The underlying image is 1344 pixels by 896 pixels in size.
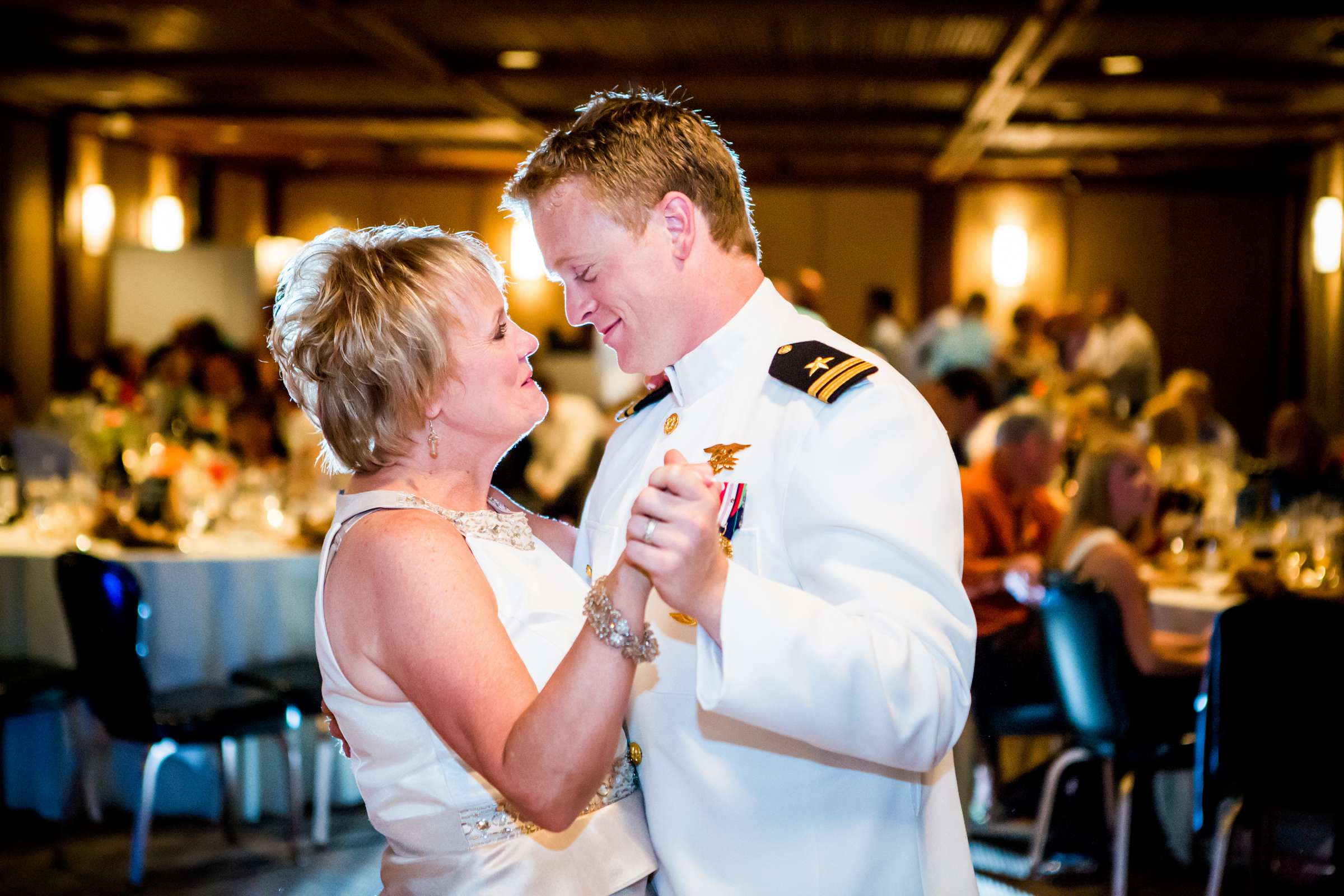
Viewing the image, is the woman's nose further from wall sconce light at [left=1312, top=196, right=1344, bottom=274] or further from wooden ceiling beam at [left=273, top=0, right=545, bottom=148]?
wall sconce light at [left=1312, top=196, right=1344, bottom=274]

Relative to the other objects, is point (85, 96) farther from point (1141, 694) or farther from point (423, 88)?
point (1141, 694)

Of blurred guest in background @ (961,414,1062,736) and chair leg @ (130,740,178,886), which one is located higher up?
blurred guest in background @ (961,414,1062,736)

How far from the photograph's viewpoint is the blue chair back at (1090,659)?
3.65 m

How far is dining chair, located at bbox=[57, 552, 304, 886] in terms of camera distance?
372 centimetres

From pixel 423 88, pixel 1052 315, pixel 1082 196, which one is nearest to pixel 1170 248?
pixel 1082 196

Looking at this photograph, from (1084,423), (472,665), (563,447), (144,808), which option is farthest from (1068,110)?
(472,665)

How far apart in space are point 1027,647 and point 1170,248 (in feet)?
35.7

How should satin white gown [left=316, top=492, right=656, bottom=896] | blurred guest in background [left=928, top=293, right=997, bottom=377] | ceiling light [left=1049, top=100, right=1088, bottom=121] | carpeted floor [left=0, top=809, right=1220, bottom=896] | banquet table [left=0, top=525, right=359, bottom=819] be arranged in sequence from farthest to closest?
blurred guest in background [left=928, top=293, right=997, bottom=377], ceiling light [left=1049, top=100, right=1088, bottom=121], banquet table [left=0, top=525, right=359, bottom=819], carpeted floor [left=0, top=809, right=1220, bottom=896], satin white gown [left=316, top=492, right=656, bottom=896]

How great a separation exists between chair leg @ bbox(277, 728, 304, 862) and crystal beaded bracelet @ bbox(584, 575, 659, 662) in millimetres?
3178

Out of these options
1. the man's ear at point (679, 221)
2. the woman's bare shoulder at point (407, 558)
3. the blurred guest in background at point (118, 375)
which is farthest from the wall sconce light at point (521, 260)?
the woman's bare shoulder at point (407, 558)

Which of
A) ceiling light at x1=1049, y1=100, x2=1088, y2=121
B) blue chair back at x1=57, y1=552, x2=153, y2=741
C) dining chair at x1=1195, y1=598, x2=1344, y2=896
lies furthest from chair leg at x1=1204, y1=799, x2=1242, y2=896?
ceiling light at x1=1049, y1=100, x2=1088, y2=121

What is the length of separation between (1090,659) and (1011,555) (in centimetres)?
113

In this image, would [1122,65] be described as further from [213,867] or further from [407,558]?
[407,558]

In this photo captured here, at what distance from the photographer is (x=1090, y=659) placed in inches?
144
